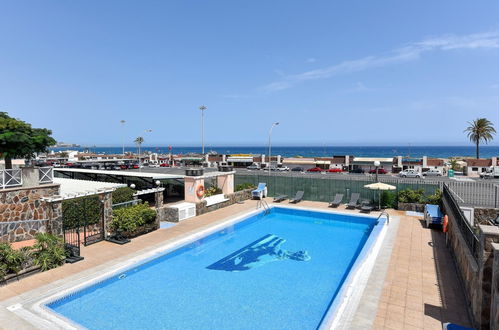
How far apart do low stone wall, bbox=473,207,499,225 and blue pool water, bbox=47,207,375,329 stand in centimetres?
586

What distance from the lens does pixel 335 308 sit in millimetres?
8172

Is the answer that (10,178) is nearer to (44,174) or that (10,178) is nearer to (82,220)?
(44,174)

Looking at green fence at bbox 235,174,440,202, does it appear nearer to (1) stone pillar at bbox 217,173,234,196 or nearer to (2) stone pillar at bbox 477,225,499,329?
(1) stone pillar at bbox 217,173,234,196

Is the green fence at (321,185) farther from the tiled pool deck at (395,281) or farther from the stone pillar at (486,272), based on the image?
the stone pillar at (486,272)

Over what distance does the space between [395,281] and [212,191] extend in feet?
50.4

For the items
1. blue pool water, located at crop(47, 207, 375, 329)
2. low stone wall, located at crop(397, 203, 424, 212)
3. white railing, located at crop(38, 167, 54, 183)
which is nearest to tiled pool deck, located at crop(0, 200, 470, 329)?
blue pool water, located at crop(47, 207, 375, 329)

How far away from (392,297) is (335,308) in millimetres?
1889

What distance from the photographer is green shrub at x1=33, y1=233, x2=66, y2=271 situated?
34.5ft

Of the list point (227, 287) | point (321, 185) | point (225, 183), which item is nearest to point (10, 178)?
Answer: point (227, 287)

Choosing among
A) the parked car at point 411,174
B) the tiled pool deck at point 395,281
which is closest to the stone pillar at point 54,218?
the tiled pool deck at point 395,281

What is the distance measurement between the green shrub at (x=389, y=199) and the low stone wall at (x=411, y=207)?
0.59 meters

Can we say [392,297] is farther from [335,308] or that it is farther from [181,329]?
[181,329]

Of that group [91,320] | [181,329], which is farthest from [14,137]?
[181,329]

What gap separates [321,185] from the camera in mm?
23891
